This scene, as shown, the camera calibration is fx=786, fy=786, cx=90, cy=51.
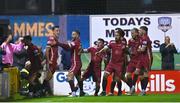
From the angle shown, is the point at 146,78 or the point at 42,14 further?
the point at 42,14

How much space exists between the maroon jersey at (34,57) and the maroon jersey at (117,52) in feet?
7.58

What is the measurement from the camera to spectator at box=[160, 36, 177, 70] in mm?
25875

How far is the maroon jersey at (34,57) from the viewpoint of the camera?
24.9m

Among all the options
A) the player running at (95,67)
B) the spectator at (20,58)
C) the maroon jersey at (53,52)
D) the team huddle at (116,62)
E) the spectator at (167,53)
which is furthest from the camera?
the spectator at (167,53)

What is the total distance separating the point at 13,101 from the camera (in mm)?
22625

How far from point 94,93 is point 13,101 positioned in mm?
3272

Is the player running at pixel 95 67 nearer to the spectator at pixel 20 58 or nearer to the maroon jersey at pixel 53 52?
the maroon jersey at pixel 53 52

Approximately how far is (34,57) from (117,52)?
265 centimetres

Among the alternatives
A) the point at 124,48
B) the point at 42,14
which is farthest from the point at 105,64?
the point at 42,14

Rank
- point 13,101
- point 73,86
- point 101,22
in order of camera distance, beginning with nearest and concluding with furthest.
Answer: point 13,101 → point 73,86 → point 101,22

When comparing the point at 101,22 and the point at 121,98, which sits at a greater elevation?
the point at 101,22

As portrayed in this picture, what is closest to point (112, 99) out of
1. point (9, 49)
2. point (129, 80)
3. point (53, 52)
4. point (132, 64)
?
A: point (129, 80)

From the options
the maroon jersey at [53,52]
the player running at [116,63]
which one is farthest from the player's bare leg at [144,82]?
the maroon jersey at [53,52]

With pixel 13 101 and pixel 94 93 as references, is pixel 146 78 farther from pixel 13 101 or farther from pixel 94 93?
Answer: pixel 13 101
